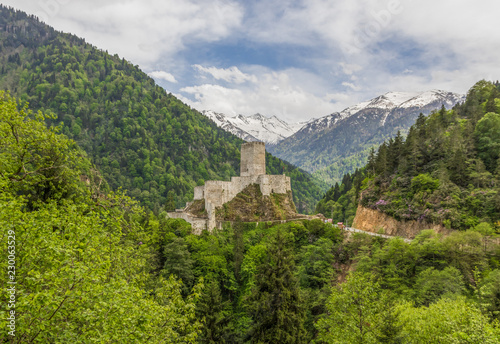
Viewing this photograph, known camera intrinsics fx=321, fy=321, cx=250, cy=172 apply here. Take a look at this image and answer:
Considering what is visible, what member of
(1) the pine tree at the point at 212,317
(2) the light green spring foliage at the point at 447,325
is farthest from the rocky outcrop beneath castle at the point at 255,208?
(2) the light green spring foliage at the point at 447,325

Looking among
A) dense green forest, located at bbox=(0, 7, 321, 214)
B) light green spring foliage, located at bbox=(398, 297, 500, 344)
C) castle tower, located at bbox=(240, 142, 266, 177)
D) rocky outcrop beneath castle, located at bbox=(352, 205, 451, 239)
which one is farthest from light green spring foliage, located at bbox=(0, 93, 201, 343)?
dense green forest, located at bbox=(0, 7, 321, 214)

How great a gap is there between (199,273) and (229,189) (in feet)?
54.8

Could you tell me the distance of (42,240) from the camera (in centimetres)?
1023

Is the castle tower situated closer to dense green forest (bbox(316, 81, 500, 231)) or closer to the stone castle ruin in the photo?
the stone castle ruin

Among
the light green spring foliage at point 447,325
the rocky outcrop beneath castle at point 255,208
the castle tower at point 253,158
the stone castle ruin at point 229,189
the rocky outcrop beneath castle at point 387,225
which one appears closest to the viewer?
the light green spring foliage at point 447,325

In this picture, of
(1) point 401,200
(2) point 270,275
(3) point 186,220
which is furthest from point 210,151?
(2) point 270,275

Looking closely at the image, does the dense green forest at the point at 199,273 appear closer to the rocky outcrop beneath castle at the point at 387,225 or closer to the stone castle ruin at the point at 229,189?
the stone castle ruin at the point at 229,189

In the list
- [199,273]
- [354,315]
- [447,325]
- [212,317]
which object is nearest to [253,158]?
[199,273]

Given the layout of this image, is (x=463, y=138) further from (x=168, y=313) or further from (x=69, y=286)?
(x=69, y=286)

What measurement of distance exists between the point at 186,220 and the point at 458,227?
39.8 meters

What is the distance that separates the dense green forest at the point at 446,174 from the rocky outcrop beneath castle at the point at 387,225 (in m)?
0.85

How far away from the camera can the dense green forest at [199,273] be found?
399 inches

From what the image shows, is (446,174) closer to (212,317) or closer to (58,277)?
(212,317)

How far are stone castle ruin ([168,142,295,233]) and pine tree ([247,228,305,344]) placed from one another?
23.4 m
